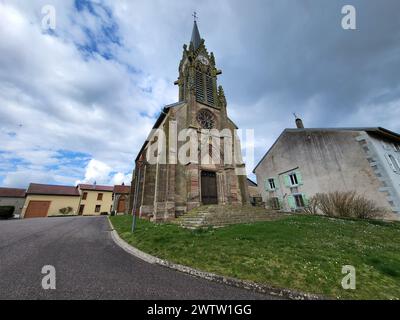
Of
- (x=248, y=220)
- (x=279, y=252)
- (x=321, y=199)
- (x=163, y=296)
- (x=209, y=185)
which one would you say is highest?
(x=209, y=185)

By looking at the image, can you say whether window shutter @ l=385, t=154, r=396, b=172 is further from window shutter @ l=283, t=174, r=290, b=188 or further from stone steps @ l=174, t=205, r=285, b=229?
stone steps @ l=174, t=205, r=285, b=229

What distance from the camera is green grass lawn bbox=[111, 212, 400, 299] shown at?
10.4 ft

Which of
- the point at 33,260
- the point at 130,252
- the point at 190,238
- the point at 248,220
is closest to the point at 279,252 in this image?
the point at 190,238

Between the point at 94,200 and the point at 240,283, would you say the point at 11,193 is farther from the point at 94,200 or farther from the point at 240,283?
the point at 240,283

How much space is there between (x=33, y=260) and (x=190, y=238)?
4650mm

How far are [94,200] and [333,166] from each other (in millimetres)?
42151

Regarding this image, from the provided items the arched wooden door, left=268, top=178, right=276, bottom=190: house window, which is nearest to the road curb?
the arched wooden door

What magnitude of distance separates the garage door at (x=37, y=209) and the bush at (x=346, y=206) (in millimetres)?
41743

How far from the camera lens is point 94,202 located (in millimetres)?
36750

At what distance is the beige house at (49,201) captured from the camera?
2948 cm

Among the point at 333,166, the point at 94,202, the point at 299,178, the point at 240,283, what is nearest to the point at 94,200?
the point at 94,202
